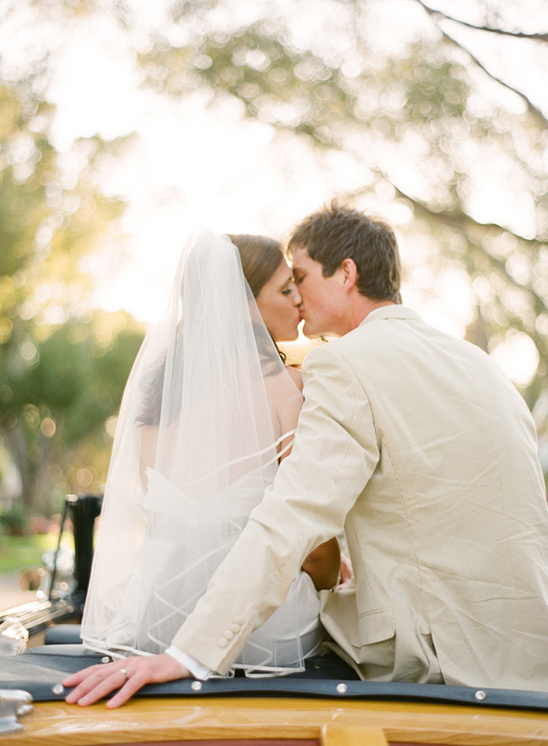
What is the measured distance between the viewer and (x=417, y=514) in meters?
2.19

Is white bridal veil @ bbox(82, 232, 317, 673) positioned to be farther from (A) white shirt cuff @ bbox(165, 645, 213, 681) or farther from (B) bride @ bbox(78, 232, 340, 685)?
(A) white shirt cuff @ bbox(165, 645, 213, 681)

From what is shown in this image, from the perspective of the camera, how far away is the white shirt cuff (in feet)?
6.14

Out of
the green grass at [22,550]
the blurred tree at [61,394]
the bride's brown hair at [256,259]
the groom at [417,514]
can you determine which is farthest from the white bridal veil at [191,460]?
the blurred tree at [61,394]

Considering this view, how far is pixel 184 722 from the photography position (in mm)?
1583

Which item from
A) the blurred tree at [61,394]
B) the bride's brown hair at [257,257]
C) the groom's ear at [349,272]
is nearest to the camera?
the groom's ear at [349,272]

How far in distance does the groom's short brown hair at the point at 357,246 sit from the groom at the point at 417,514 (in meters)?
0.56

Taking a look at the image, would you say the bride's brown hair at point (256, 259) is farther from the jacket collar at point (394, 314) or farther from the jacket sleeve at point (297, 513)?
the jacket sleeve at point (297, 513)

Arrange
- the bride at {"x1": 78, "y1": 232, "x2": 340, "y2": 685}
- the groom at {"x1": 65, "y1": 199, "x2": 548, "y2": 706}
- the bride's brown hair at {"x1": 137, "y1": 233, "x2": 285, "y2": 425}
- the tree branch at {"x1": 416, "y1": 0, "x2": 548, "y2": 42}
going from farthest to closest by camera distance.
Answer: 1. the tree branch at {"x1": 416, "y1": 0, "x2": 548, "y2": 42}
2. the bride's brown hair at {"x1": 137, "y1": 233, "x2": 285, "y2": 425}
3. the bride at {"x1": 78, "y1": 232, "x2": 340, "y2": 685}
4. the groom at {"x1": 65, "y1": 199, "x2": 548, "y2": 706}

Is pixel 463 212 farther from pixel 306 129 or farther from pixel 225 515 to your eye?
pixel 225 515

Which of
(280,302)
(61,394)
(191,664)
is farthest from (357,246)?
(61,394)

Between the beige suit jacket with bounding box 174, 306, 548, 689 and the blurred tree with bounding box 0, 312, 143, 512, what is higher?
the beige suit jacket with bounding box 174, 306, 548, 689

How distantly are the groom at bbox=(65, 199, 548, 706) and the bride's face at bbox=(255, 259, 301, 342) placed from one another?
2.49 feet

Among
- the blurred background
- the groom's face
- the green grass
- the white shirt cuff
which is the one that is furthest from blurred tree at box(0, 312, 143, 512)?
the white shirt cuff

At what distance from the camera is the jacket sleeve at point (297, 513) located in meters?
1.89
